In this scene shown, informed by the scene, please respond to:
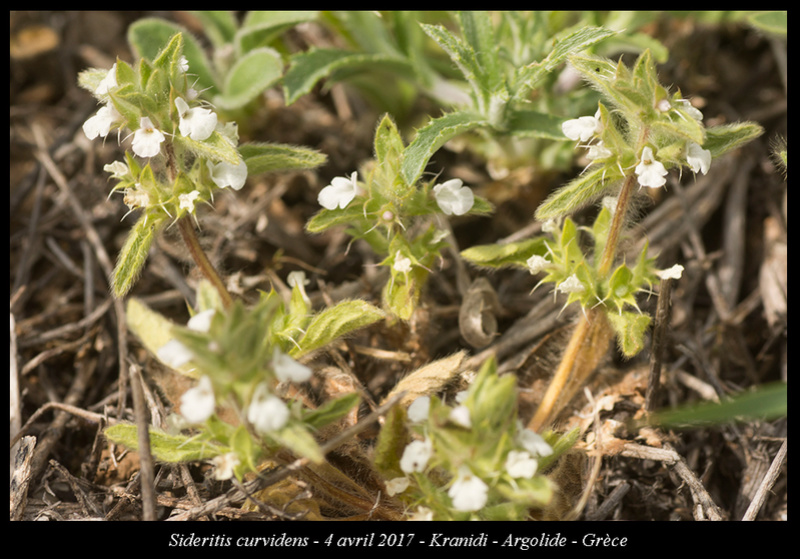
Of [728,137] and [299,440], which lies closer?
[299,440]

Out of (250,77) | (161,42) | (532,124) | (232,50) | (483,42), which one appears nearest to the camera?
(483,42)

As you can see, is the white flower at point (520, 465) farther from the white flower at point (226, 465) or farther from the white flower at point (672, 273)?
the white flower at point (672, 273)

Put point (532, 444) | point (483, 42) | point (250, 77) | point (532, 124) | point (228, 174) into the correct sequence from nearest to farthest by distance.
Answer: point (532, 444)
point (228, 174)
point (483, 42)
point (532, 124)
point (250, 77)

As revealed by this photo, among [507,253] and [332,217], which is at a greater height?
[332,217]

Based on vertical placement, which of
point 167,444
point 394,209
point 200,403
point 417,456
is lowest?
point 167,444

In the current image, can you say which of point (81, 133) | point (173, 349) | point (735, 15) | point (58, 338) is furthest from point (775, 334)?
point (81, 133)

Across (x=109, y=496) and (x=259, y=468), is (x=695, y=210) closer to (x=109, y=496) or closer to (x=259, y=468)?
(x=259, y=468)

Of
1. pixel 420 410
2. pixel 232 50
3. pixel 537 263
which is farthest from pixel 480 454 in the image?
pixel 232 50

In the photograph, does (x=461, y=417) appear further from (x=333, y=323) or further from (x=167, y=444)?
(x=167, y=444)
